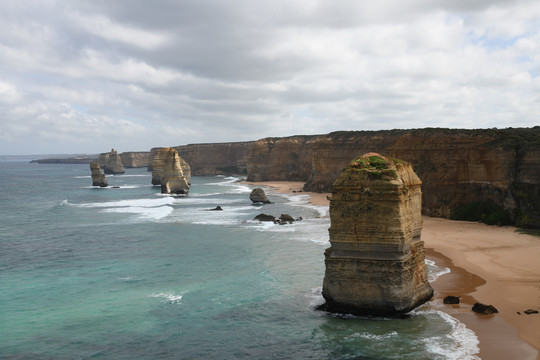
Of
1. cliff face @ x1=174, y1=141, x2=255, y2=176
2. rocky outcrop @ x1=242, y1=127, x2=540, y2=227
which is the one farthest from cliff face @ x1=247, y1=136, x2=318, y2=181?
rocky outcrop @ x1=242, y1=127, x2=540, y2=227

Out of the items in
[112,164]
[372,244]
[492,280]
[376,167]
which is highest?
[376,167]

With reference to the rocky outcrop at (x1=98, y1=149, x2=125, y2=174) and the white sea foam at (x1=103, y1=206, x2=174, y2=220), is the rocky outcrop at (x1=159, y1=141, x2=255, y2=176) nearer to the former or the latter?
the rocky outcrop at (x1=98, y1=149, x2=125, y2=174)

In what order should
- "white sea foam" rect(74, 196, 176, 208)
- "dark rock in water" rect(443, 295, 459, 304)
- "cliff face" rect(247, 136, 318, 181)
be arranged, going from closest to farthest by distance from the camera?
"dark rock in water" rect(443, 295, 459, 304)
"white sea foam" rect(74, 196, 176, 208)
"cliff face" rect(247, 136, 318, 181)

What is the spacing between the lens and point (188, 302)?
2162cm

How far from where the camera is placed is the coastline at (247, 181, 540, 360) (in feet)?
53.3

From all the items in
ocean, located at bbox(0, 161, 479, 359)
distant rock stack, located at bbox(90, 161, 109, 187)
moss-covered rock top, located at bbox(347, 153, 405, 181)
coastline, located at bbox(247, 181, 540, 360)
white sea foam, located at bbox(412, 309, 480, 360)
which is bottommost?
ocean, located at bbox(0, 161, 479, 359)

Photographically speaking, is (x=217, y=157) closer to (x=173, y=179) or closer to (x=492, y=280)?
(x=173, y=179)

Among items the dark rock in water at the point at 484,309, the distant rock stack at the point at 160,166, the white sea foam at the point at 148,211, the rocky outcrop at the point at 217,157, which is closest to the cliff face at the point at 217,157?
the rocky outcrop at the point at 217,157

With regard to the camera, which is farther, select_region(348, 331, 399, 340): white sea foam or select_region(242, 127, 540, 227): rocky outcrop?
select_region(242, 127, 540, 227): rocky outcrop

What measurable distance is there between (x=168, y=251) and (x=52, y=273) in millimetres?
8038

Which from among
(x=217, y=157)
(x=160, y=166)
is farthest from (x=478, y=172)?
(x=217, y=157)

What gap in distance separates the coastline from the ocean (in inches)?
32.9

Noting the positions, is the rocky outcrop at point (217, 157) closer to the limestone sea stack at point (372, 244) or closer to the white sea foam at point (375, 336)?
the limestone sea stack at point (372, 244)

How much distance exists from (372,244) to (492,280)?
29.8 ft
